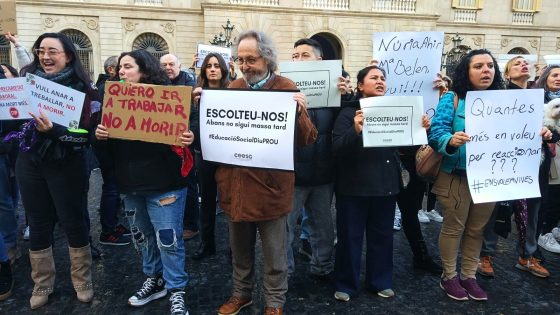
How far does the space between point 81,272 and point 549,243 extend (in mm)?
4998

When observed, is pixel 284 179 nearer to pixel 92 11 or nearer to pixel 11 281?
pixel 11 281

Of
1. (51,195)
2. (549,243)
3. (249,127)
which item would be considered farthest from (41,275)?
(549,243)

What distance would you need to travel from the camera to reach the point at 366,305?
3.29 m

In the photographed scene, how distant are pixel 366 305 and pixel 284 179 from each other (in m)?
1.37

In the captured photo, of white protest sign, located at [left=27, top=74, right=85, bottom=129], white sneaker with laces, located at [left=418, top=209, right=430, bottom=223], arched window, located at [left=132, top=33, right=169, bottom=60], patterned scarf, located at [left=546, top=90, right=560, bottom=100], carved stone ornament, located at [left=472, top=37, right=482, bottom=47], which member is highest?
carved stone ornament, located at [left=472, top=37, right=482, bottom=47]

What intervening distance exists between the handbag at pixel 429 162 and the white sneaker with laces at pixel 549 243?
7.62 ft

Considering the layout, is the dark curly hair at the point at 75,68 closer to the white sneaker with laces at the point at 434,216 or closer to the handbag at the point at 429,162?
the handbag at the point at 429,162

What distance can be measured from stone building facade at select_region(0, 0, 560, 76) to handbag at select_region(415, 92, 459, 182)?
17.3 m

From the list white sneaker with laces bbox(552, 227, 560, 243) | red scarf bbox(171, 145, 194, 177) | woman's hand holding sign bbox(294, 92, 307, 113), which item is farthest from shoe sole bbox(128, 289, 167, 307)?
white sneaker with laces bbox(552, 227, 560, 243)

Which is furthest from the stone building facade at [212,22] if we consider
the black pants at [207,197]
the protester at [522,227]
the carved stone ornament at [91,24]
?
the protester at [522,227]

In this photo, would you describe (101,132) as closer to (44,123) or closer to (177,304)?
(44,123)

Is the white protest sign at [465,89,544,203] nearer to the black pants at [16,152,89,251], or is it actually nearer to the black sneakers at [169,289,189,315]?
the black sneakers at [169,289,189,315]

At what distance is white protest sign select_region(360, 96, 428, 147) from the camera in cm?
295

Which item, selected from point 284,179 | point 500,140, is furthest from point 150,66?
point 500,140
